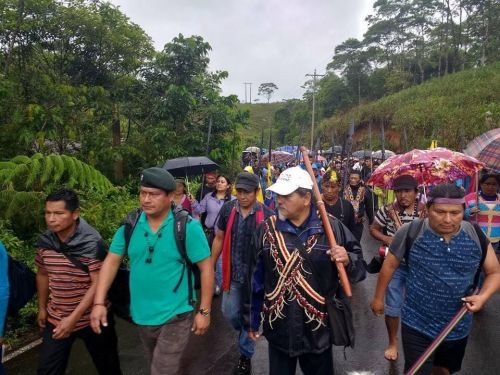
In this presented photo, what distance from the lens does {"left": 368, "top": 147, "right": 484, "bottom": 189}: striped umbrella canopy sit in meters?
4.55

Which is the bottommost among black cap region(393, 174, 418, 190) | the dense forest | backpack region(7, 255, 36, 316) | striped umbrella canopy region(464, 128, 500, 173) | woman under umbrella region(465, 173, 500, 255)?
backpack region(7, 255, 36, 316)

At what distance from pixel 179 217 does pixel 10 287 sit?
121cm

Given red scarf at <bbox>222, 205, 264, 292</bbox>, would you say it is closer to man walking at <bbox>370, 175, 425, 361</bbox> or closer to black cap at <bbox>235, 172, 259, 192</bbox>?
black cap at <bbox>235, 172, 259, 192</bbox>

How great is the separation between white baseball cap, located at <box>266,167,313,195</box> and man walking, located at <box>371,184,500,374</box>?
2.63 ft

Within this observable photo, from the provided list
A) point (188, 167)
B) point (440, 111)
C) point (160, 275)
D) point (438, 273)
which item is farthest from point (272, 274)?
point (440, 111)

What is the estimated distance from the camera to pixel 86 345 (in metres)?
3.02

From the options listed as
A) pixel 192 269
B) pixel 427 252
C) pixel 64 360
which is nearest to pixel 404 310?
pixel 427 252

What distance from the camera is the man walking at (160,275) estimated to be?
2607 mm

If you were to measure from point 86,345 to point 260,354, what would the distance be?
5.85 feet

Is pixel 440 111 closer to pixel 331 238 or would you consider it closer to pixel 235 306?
pixel 235 306

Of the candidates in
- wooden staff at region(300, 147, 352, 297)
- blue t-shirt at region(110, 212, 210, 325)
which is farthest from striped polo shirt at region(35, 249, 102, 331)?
wooden staff at region(300, 147, 352, 297)

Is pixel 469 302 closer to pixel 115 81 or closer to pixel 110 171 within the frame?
pixel 110 171

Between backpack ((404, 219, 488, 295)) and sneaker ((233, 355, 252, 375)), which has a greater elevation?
backpack ((404, 219, 488, 295))

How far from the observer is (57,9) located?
8.79 m
